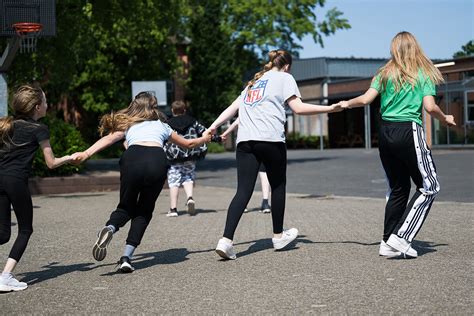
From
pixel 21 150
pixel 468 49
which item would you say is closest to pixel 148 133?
pixel 21 150

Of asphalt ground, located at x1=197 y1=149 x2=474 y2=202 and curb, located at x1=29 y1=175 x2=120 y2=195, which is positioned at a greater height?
curb, located at x1=29 y1=175 x2=120 y2=195

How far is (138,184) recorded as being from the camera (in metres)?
7.07

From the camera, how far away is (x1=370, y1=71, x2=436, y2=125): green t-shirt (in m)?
7.41

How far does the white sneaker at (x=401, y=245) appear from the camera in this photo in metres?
7.27

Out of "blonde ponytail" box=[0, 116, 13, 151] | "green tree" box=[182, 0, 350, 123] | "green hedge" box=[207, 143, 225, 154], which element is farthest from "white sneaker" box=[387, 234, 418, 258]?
"green hedge" box=[207, 143, 225, 154]

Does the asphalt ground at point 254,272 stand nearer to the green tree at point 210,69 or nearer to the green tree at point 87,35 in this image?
the green tree at point 87,35

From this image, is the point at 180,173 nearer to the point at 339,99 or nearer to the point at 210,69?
the point at 339,99

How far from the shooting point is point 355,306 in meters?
5.29

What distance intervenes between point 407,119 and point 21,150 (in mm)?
3347

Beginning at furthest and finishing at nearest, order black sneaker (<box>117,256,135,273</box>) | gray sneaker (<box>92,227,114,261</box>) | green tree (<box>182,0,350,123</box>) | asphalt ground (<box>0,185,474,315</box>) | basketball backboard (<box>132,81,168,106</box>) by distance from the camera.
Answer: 1. green tree (<box>182,0,350,123</box>)
2. basketball backboard (<box>132,81,168,106</box>)
3. black sneaker (<box>117,256,135,273</box>)
4. gray sneaker (<box>92,227,114,261</box>)
5. asphalt ground (<box>0,185,474,315</box>)

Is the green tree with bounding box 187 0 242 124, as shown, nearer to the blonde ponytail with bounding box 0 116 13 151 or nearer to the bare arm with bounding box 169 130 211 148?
the bare arm with bounding box 169 130 211 148

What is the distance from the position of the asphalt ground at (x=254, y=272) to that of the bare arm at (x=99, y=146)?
3.25 feet

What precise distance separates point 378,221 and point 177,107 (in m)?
3.57

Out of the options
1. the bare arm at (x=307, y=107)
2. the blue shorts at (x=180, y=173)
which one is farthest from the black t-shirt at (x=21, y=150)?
the blue shorts at (x=180, y=173)
